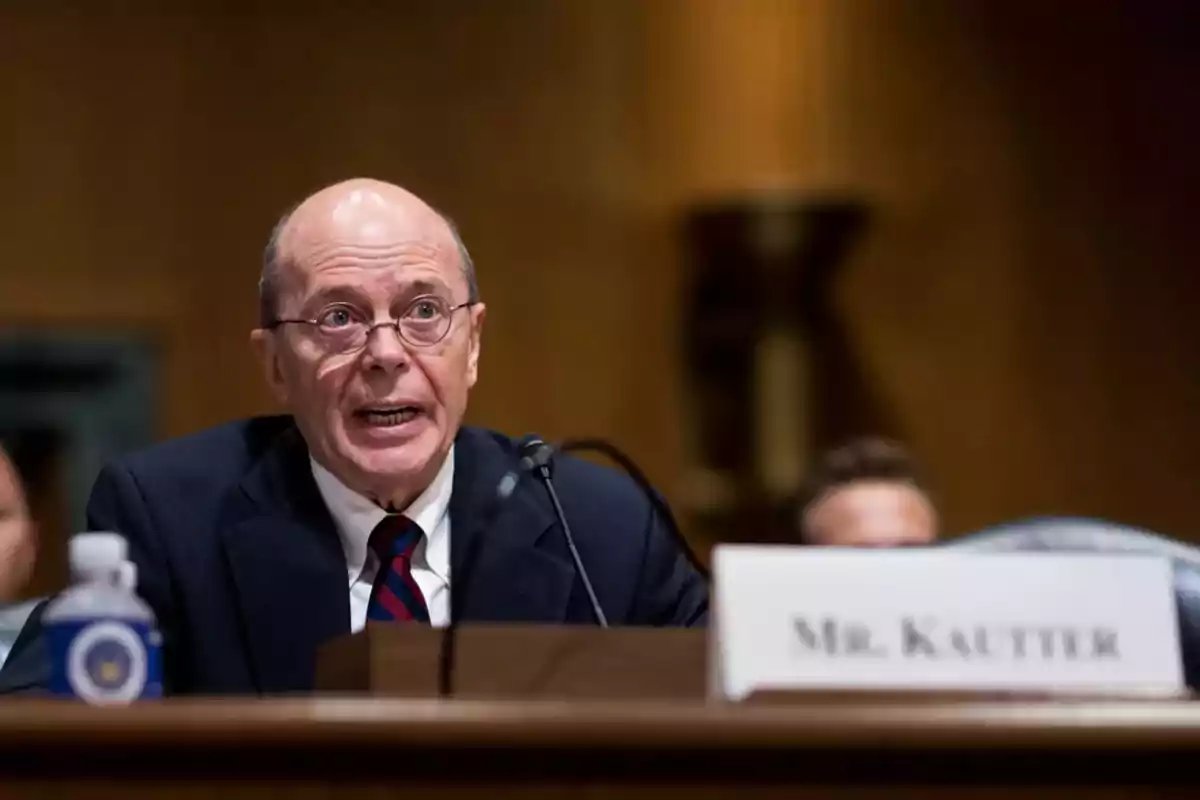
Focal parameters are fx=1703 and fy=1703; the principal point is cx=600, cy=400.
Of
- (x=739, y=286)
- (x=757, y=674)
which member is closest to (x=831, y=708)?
(x=757, y=674)

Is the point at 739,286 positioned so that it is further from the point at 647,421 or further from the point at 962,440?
the point at 962,440

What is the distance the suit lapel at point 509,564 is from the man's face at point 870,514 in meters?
1.21

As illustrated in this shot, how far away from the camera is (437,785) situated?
1.08 m

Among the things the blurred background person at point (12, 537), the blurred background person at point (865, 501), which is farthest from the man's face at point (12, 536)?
the blurred background person at point (865, 501)

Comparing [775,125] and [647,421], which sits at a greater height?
[775,125]

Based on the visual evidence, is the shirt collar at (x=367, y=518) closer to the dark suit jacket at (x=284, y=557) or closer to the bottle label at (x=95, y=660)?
the dark suit jacket at (x=284, y=557)

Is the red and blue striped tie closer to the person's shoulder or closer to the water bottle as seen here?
the person's shoulder

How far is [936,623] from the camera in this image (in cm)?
119

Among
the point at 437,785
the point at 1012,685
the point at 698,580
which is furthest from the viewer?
the point at 698,580

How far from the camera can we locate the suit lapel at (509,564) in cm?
179

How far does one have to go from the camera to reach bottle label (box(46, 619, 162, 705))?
1.24 metres

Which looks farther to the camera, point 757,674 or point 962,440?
point 962,440

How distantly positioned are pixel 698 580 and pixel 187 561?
593 mm

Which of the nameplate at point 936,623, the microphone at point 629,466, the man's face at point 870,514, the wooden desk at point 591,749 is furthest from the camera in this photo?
the man's face at point 870,514
